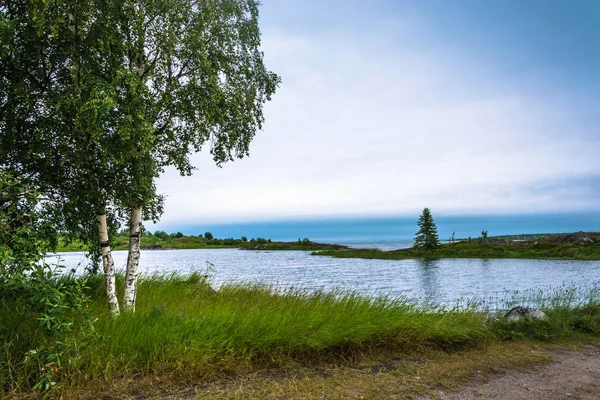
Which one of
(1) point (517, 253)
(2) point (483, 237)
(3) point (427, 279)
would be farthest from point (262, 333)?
(2) point (483, 237)

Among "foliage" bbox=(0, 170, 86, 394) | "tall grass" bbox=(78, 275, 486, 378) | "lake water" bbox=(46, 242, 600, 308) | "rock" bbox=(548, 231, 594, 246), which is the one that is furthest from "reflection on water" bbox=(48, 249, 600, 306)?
"rock" bbox=(548, 231, 594, 246)

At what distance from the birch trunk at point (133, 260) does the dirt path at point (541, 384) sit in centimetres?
679

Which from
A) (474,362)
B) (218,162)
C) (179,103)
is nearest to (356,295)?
(474,362)

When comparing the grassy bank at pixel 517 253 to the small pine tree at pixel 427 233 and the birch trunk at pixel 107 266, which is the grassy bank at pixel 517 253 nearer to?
the small pine tree at pixel 427 233

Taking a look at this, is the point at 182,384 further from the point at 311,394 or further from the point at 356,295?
the point at 356,295

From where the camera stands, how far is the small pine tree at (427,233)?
71.2 m

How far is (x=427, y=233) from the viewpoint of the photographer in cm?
7244

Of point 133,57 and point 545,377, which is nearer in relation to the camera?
point 545,377

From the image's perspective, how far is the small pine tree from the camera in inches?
2805

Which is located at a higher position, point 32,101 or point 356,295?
point 32,101

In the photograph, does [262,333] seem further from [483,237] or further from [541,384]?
[483,237]

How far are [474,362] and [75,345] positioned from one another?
6542mm

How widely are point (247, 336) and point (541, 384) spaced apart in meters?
4.85

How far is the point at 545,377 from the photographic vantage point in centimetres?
613
